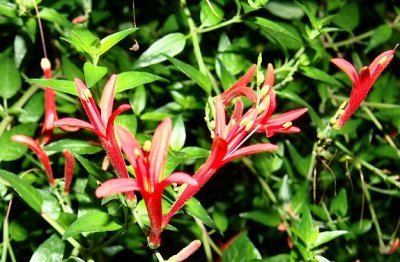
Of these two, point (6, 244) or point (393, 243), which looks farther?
point (393, 243)

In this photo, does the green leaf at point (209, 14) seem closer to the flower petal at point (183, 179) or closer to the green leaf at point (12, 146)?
the green leaf at point (12, 146)

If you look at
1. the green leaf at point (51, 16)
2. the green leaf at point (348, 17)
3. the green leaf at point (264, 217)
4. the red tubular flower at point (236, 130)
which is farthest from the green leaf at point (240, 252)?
the green leaf at point (348, 17)

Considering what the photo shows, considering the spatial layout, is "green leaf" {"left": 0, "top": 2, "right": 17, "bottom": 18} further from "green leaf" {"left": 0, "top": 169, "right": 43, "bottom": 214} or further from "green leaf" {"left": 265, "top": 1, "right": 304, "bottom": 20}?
"green leaf" {"left": 265, "top": 1, "right": 304, "bottom": 20}

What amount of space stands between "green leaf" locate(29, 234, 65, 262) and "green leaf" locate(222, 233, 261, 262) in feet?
0.99

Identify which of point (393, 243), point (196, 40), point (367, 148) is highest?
point (196, 40)

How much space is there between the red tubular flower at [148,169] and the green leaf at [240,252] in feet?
1.23

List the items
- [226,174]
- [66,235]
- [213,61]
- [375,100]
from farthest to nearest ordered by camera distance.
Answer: [226,174]
[375,100]
[213,61]
[66,235]

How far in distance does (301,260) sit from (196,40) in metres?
0.44

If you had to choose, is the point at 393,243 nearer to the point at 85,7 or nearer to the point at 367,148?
the point at 367,148

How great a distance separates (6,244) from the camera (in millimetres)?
978

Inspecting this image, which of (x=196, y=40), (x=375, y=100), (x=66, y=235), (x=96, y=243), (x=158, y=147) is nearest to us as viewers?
(x=158, y=147)

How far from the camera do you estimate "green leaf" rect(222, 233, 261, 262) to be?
1.03 m

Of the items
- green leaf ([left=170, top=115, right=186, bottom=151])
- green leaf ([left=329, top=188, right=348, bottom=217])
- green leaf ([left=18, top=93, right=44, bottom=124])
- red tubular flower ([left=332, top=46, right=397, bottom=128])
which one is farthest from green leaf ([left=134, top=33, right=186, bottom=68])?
green leaf ([left=329, top=188, right=348, bottom=217])

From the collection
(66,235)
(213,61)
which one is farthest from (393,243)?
(66,235)
